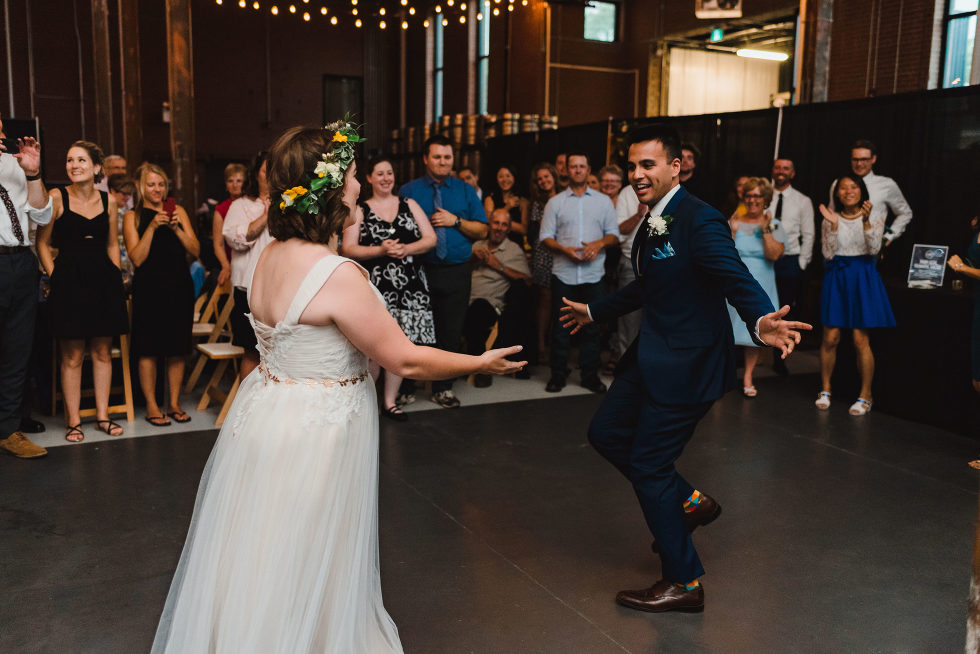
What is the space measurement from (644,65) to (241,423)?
14.3 m

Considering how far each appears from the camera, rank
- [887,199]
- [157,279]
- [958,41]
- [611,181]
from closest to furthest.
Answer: [157,279] → [887,199] → [611,181] → [958,41]

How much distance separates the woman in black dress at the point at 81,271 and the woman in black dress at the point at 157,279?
5.8 inches

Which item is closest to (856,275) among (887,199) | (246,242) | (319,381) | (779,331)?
(887,199)

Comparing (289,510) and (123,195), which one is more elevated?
(123,195)

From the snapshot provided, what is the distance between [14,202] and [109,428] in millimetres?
1402

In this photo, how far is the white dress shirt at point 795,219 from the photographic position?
6926 millimetres

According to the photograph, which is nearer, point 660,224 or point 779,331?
point 779,331

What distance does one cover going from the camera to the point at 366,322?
6.81ft

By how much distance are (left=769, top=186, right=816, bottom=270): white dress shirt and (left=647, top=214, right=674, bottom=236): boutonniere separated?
4332mm

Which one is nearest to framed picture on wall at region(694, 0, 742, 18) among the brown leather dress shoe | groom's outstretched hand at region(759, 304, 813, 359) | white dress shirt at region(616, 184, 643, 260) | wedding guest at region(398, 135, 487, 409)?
white dress shirt at region(616, 184, 643, 260)

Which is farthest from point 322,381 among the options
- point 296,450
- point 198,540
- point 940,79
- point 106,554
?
point 940,79

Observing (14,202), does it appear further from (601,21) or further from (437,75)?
(437,75)

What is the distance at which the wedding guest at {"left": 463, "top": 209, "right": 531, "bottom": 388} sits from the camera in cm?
666

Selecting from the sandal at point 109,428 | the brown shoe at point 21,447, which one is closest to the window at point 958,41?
the sandal at point 109,428
